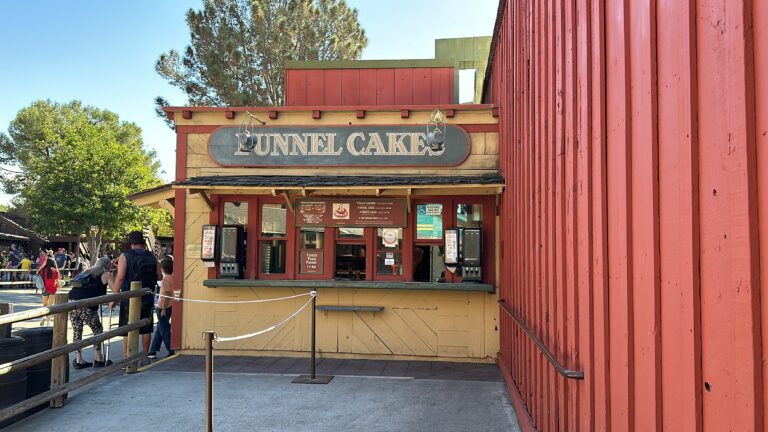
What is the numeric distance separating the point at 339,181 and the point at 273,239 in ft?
5.26

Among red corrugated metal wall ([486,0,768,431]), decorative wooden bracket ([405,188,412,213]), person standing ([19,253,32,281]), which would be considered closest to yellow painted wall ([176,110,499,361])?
decorative wooden bracket ([405,188,412,213])

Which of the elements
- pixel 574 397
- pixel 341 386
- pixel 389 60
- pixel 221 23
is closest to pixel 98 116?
pixel 221 23

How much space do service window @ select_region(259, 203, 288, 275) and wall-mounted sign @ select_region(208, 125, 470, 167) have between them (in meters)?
0.73

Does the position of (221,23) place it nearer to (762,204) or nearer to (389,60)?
(389,60)

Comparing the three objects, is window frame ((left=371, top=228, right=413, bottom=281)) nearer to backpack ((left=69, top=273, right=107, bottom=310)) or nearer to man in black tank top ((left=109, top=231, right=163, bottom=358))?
man in black tank top ((left=109, top=231, right=163, bottom=358))

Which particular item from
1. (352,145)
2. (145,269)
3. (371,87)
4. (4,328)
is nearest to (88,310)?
(145,269)

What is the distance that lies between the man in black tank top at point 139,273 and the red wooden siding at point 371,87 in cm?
365

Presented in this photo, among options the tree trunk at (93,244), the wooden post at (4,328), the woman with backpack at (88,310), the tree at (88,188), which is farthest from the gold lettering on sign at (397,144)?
the tree trunk at (93,244)

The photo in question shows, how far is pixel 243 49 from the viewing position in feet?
67.1

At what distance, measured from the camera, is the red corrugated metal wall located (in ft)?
5.15

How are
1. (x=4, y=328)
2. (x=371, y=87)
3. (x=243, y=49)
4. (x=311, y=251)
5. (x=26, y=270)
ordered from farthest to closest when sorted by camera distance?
1. (x=26, y=270)
2. (x=243, y=49)
3. (x=371, y=87)
4. (x=311, y=251)
5. (x=4, y=328)

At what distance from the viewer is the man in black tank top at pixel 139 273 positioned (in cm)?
793

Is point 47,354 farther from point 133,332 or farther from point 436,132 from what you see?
point 436,132

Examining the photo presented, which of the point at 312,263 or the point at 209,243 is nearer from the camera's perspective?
the point at 209,243
